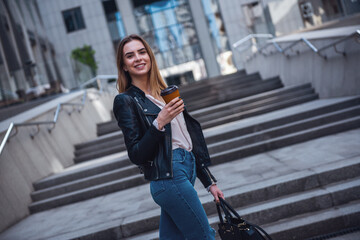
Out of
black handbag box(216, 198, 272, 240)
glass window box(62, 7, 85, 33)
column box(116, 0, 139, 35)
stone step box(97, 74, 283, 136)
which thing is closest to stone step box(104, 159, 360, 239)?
black handbag box(216, 198, 272, 240)

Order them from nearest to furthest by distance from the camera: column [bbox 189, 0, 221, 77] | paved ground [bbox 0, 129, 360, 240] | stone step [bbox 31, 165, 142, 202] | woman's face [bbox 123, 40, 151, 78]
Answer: woman's face [bbox 123, 40, 151, 78], paved ground [bbox 0, 129, 360, 240], stone step [bbox 31, 165, 142, 202], column [bbox 189, 0, 221, 77]

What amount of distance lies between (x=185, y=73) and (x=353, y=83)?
2088 centimetres

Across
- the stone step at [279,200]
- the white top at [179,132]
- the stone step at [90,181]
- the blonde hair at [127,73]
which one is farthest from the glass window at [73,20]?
the white top at [179,132]

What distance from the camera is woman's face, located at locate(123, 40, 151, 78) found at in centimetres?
196

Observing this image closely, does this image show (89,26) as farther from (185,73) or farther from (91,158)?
(91,158)

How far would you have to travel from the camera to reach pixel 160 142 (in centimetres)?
179

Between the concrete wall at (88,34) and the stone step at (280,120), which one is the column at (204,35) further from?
the stone step at (280,120)

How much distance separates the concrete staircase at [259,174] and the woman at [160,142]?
1.94 m

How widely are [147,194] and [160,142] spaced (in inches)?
143

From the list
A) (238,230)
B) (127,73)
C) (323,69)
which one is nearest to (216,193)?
(238,230)

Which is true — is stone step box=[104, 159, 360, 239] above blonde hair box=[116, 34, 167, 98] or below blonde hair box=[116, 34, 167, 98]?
below

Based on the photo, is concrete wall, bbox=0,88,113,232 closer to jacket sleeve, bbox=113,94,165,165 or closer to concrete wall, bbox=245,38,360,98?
jacket sleeve, bbox=113,94,165,165

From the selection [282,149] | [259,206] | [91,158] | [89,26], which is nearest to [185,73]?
[89,26]

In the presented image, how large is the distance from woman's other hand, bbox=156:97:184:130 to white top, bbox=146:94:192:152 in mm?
253
